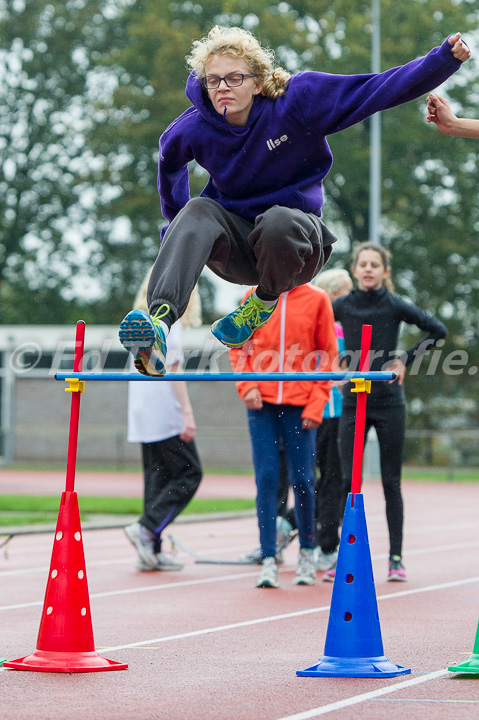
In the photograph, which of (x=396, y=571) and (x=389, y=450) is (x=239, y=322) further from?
(x=396, y=571)

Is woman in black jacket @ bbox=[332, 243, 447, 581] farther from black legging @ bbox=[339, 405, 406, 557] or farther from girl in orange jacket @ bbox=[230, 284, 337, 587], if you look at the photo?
girl in orange jacket @ bbox=[230, 284, 337, 587]

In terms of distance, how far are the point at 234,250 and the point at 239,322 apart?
433mm

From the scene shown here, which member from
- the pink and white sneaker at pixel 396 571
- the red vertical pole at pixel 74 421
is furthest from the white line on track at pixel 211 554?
the red vertical pole at pixel 74 421

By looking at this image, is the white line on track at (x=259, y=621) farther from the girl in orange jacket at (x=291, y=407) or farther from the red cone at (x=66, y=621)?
the girl in orange jacket at (x=291, y=407)

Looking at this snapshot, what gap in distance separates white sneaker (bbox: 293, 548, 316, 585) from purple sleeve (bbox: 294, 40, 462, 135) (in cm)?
395

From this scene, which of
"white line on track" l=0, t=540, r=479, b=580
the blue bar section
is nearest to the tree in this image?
"white line on track" l=0, t=540, r=479, b=580

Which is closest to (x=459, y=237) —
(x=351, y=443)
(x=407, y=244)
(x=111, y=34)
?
(x=407, y=244)

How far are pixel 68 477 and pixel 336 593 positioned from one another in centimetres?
138

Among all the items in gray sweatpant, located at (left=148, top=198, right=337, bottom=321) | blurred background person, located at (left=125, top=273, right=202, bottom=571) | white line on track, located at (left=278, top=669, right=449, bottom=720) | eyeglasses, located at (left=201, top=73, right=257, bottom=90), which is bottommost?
white line on track, located at (left=278, top=669, right=449, bottom=720)

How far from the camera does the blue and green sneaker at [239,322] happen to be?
5.50 m

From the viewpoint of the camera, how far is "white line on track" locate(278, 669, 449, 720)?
4.20m

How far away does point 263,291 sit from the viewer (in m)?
5.39

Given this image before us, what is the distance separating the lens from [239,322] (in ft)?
18.1

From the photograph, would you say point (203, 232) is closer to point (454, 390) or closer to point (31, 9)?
point (454, 390)
